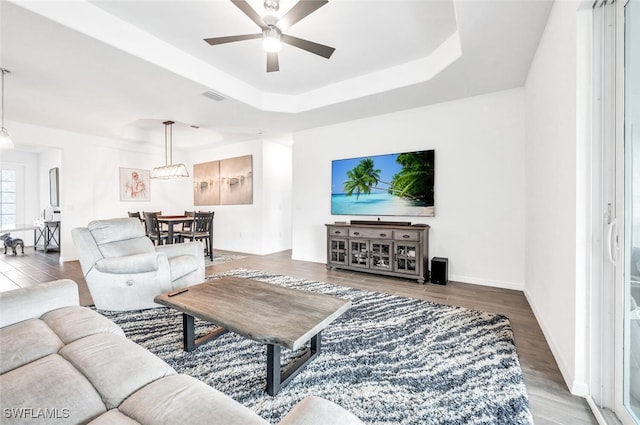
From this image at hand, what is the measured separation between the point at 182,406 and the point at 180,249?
263cm

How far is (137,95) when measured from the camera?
3.64 meters

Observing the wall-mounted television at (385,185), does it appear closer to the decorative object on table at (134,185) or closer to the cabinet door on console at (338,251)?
the cabinet door on console at (338,251)

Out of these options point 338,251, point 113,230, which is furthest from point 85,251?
point 338,251

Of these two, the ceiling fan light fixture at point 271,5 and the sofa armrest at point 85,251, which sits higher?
the ceiling fan light fixture at point 271,5

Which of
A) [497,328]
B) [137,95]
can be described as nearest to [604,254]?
[497,328]

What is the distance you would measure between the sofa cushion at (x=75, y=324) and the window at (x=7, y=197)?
8.84 m

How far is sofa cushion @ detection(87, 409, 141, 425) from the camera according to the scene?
0.73 meters

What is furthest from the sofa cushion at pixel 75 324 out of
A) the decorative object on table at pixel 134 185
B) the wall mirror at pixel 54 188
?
the wall mirror at pixel 54 188

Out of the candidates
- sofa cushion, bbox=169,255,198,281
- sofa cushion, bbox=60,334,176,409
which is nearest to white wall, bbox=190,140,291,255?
sofa cushion, bbox=169,255,198,281

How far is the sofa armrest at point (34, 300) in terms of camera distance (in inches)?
52.2

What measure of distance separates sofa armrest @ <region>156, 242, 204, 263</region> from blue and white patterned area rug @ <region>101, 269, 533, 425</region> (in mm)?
655

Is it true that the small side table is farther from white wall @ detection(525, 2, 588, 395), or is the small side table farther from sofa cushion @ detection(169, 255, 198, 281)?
white wall @ detection(525, 2, 588, 395)

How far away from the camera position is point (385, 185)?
4340mm

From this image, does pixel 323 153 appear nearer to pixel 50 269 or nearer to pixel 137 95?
pixel 137 95
